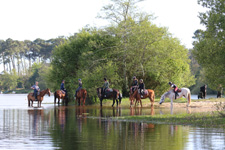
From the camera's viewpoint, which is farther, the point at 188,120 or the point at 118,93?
the point at 118,93

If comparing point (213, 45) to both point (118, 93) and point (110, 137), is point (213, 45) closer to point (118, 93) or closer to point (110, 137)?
point (110, 137)

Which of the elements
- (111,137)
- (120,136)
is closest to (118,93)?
(120,136)

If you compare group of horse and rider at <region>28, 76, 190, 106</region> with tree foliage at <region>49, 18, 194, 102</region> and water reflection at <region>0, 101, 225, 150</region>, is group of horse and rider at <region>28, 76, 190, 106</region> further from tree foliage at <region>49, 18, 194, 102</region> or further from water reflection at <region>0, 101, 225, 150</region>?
water reflection at <region>0, 101, 225, 150</region>

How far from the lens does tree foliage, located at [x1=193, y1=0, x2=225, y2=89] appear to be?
72.7 ft

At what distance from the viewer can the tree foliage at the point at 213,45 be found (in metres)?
22.2

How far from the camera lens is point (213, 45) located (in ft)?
73.3

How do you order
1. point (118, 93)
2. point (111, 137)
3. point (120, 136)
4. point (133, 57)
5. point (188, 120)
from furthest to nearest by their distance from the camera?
1. point (133, 57)
2. point (118, 93)
3. point (188, 120)
4. point (120, 136)
5. point (111, 137)

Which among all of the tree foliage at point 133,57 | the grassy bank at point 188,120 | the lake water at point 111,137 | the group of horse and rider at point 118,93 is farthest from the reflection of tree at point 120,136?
the tree foliage at point 133,57

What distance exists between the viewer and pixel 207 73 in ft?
76.2

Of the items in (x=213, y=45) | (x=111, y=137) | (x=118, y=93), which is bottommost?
(x=111, y=137)

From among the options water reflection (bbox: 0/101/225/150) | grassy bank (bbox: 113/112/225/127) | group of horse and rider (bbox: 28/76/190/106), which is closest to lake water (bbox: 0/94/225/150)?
water reflection (bbox: 0/101/225/150)

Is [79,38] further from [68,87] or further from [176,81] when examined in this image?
[176,81]

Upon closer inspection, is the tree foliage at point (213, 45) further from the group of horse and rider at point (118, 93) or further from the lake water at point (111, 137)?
the group of horse and rider at point (118, 93)

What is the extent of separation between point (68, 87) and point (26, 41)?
113856 mm
